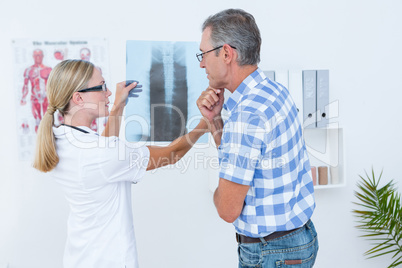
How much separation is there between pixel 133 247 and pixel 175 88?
3.89ft

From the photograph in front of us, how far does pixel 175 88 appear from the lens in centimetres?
257

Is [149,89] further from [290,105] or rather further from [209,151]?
[290,105]

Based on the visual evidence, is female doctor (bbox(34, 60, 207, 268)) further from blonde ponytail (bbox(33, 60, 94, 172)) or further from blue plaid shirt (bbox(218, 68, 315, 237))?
blue plaid shirt (bbox(218, 68, 315, 237))

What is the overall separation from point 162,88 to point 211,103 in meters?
1.00

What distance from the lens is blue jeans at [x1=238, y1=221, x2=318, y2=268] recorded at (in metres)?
1.42

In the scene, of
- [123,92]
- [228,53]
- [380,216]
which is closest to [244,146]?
[228,53]

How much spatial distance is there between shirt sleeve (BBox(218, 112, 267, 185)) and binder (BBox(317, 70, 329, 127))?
4.49ft

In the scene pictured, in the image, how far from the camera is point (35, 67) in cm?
242

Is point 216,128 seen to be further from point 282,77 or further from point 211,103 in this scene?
point 282,77

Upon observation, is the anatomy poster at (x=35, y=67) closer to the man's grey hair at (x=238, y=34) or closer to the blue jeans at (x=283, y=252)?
the man's grey hair at (x=238, y=34)

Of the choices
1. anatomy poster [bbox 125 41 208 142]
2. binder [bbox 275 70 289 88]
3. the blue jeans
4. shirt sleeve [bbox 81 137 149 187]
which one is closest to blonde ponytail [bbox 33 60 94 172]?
shirt sleeve [bbox 81 137 149 187]

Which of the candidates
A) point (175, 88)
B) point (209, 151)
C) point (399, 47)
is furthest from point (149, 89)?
point (399, 47)

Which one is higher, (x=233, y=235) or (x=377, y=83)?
(x=377, y=83)

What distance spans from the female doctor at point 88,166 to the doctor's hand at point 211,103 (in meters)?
0.28
